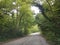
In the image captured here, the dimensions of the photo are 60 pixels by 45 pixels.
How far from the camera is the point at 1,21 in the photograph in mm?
36656

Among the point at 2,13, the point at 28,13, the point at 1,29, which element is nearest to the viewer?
Answer: the point at 2,13

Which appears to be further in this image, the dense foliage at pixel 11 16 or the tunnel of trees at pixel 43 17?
the dense foliage at pixel 11 16

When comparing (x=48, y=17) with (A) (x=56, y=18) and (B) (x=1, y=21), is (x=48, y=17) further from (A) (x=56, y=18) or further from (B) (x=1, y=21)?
(B) (x=1, y=21)

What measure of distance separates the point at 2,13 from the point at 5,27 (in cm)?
835

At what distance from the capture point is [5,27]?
141ft

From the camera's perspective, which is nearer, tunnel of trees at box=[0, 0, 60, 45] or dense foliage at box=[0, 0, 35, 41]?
tunnel of trees at box=[0, 0, 60, 45]

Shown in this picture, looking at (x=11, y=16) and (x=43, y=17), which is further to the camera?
(x=11, y=16)

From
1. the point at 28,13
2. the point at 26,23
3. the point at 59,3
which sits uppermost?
the point at 59,3

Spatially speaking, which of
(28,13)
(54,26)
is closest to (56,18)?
(54,26)

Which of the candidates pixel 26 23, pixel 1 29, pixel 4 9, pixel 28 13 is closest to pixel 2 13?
pixel 4 9

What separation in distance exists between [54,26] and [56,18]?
1163mm

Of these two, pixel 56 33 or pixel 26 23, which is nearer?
pixel 56 33

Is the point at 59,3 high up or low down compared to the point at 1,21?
up

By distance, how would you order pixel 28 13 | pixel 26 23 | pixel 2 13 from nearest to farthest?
pixel 2 13 → pixel 28 13 → pixel 26 23
